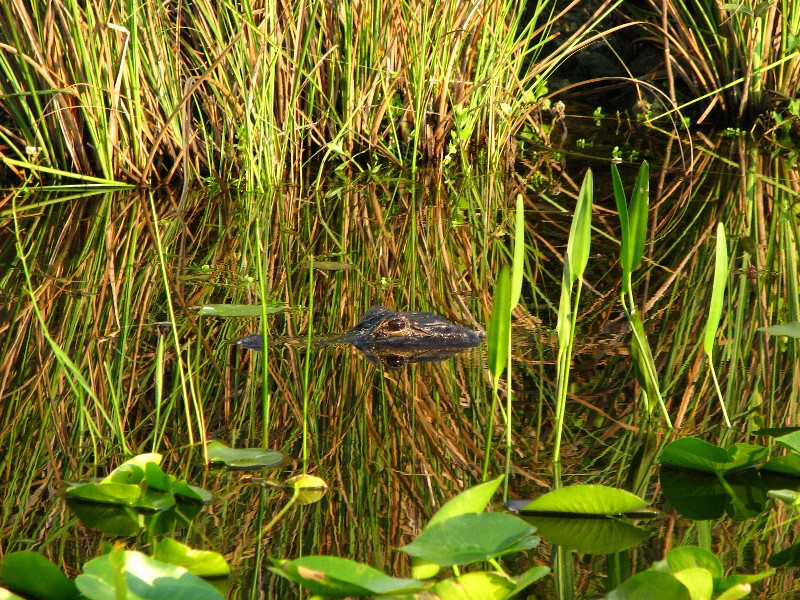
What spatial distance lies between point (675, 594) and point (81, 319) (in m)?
2.21

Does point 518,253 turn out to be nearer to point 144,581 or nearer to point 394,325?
point 144,581

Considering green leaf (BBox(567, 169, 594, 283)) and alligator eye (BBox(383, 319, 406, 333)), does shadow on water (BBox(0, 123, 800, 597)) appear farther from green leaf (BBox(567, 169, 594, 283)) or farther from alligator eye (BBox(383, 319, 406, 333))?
green leaf (BBox(567, 169, 594, 283))

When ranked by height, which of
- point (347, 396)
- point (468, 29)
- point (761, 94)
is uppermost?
point (468, 29)

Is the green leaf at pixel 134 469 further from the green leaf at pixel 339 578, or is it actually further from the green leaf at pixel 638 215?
the green leaf at pixel 638 215

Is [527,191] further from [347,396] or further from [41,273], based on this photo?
[347,396]

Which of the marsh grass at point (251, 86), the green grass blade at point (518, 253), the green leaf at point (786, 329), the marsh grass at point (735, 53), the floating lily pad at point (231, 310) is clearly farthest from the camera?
the marsh grass at point (735, 53)

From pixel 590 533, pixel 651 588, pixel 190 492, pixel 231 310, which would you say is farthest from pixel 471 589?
pixel 231 310

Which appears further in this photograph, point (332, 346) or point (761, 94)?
point (761, 94)

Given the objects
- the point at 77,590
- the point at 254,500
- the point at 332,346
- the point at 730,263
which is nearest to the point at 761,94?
the point at 730,263

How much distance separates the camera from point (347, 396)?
2568mm

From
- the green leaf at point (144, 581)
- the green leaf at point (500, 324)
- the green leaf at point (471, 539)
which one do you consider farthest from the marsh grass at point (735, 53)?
the green leaf at point (144, 581)

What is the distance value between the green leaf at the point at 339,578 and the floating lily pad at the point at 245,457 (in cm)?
66

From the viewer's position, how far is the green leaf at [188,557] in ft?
5.08

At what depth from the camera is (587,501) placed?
5.92ft
